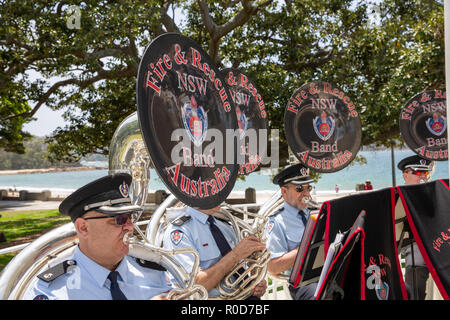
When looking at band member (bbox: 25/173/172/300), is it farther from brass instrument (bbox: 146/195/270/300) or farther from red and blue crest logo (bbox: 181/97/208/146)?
brass instrument (bbox: 146/195/270/300)

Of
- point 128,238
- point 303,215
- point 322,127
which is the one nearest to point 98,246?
point 128,238

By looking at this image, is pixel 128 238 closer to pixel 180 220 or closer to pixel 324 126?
pixel 180 220

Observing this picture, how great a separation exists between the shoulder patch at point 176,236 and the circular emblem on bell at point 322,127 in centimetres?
129

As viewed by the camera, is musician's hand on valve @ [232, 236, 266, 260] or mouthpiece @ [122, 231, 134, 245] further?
musician's hand on valve @ [232, 236, 266, 260]

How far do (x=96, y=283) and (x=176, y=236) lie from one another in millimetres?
746

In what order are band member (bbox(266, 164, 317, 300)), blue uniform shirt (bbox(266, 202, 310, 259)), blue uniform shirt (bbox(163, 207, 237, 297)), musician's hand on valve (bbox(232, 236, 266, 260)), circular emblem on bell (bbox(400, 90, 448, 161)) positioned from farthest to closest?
circular emblem on bell (bbox(400, 90, 448, 161))
blue uniform shirt (bbox(266, 202, 310, 259))
band member (bbox(266, 164, 317, 300))
blue uniform shirt (bbox(163, 207, 237, 297))
musician's hand on valve (bbox(232, 236, 266, 260))

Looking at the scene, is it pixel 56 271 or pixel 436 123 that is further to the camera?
pixel 436 123

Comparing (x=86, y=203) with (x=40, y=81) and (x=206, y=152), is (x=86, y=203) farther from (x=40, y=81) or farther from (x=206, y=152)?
(x=40, y=81)

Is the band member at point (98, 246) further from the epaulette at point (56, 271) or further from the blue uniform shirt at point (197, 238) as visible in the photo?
the blue uniform shirt at point (197, 238)

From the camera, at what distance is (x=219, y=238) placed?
8.38 feet

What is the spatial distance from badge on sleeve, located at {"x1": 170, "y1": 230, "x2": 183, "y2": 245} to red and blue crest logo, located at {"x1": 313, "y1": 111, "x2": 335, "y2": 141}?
1.60 meters

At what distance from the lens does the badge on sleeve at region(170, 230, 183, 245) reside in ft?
7.98

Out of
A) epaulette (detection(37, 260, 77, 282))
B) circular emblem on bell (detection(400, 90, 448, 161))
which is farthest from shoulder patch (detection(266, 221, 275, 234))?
circular emblem on bell (detection(400, 90, 448, 161))
